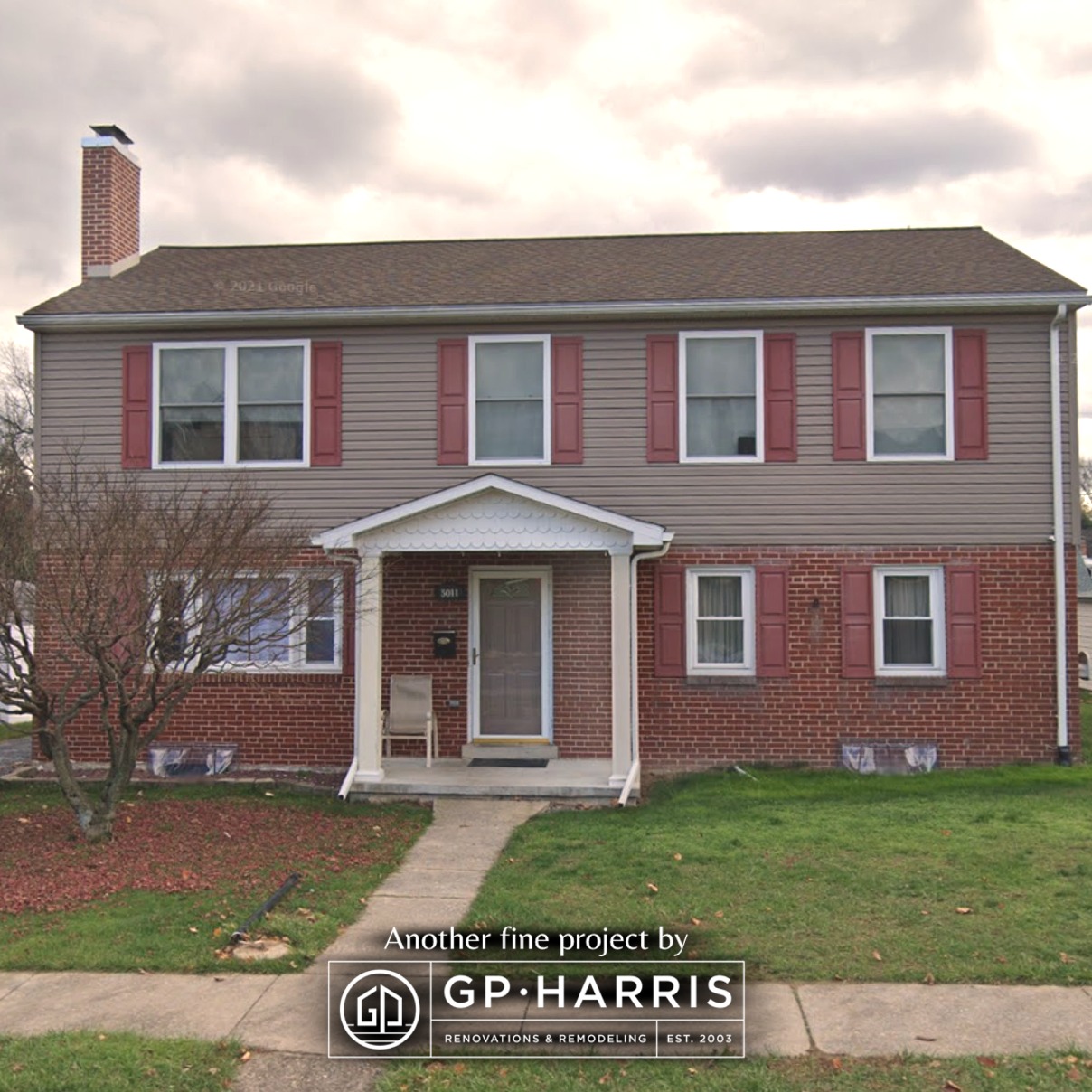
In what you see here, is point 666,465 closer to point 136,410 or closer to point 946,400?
point 946,400

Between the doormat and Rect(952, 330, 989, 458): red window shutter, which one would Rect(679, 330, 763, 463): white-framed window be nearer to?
Rect(952, 330, 989, 458): red window shutter

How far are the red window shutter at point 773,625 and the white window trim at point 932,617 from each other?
40.7 inches

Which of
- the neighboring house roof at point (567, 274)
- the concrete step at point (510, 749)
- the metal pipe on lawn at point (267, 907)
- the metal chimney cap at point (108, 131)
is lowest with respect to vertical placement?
the metal pipe on lawn at point (267, 907)

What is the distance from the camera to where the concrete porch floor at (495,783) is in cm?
1112

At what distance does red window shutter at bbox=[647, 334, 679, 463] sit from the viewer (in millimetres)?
12977

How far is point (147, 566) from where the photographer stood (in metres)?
9.20

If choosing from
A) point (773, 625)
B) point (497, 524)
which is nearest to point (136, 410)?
point (497, 524)

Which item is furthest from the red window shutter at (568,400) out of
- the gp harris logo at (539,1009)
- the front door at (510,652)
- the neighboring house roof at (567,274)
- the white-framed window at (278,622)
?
the gp harris logo at (539,1009)

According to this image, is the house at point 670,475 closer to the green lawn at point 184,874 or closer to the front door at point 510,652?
the front door at point 510,652

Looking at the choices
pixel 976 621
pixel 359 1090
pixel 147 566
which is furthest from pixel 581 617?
pixel 359 1090

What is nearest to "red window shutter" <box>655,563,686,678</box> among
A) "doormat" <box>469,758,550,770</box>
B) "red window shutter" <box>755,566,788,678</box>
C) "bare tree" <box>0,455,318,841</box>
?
"red window shutter" <box>755,566,788,678</box>

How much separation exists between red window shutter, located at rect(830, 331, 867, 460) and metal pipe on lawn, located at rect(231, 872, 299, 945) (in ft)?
26.0

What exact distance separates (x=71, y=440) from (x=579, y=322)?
20.7 ft

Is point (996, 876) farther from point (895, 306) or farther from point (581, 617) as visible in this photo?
point (895, 306)
